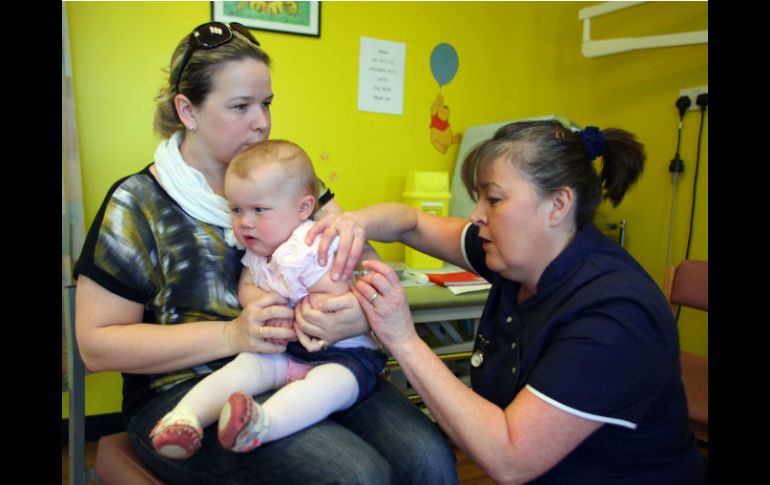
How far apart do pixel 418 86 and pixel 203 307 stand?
1.80 m

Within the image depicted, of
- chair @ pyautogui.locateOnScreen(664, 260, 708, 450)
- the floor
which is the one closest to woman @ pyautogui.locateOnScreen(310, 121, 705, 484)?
chair @ pyautogui.locateOnScreen(664, 260, 708, 450)

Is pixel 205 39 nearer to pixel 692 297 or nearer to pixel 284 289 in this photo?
pixel 284 289

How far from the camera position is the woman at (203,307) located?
1.00 metres

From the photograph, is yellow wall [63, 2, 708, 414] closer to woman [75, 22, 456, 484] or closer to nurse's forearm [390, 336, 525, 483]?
woman [75, 22, 456, 484]

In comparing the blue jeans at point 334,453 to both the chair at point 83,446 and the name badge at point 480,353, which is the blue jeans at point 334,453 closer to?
the chair at point 83,446

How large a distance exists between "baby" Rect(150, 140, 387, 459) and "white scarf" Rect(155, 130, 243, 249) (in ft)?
0.16

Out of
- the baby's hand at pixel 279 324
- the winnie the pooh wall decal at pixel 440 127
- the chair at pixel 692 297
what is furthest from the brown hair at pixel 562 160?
the winnie the pooh wall decal at pixel 440 127

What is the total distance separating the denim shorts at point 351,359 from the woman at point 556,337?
10cm

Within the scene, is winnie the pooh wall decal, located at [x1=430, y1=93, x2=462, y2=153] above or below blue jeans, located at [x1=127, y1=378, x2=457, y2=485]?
above

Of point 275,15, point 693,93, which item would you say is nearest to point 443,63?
point 275,15

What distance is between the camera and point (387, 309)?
3.53 feet

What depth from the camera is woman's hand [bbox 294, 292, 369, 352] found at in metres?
1.10

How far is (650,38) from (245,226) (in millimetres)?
2170
